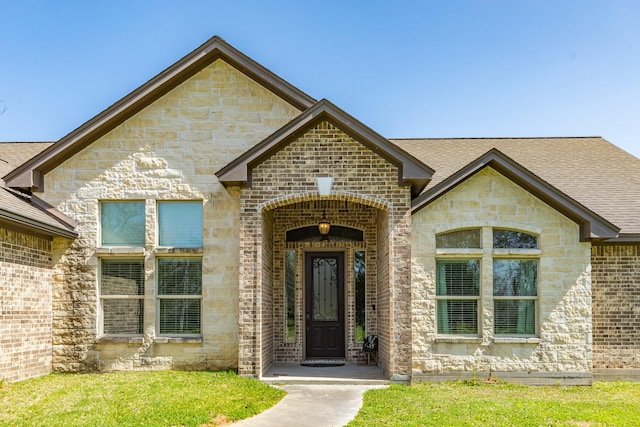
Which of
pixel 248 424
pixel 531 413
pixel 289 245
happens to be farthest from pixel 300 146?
pixel 531 413

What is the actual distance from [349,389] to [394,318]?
4.83 ft

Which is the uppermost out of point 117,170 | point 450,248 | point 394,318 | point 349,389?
point 117,170

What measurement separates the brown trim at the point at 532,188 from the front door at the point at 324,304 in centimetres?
334

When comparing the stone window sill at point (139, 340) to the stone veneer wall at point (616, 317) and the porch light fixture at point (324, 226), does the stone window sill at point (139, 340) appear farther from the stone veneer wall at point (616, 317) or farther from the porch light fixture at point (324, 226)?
the stone veneer wall at point (616, 317)

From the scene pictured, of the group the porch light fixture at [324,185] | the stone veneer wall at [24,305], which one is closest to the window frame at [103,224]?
the stone veneer wall at [24,305]

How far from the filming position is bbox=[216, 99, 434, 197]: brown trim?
35.3ft

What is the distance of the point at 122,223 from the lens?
39.4ft

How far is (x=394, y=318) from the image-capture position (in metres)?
10.7

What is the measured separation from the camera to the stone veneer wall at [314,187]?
35.8ft

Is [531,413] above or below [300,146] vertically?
below

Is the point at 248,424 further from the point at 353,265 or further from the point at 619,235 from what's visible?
the point at 619,235

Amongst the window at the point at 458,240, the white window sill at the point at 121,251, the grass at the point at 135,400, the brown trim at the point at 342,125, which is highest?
the brown trim at the point at 342,125

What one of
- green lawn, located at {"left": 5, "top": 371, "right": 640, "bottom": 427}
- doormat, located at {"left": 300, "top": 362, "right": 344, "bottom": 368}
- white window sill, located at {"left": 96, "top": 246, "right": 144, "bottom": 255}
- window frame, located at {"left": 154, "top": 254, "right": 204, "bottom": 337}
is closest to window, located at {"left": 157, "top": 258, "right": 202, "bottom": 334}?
window frame, located at {"left": 154, "top": 254, "right": 204, "bottom": 337}

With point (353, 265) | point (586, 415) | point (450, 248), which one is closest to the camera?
point (586, 415)
